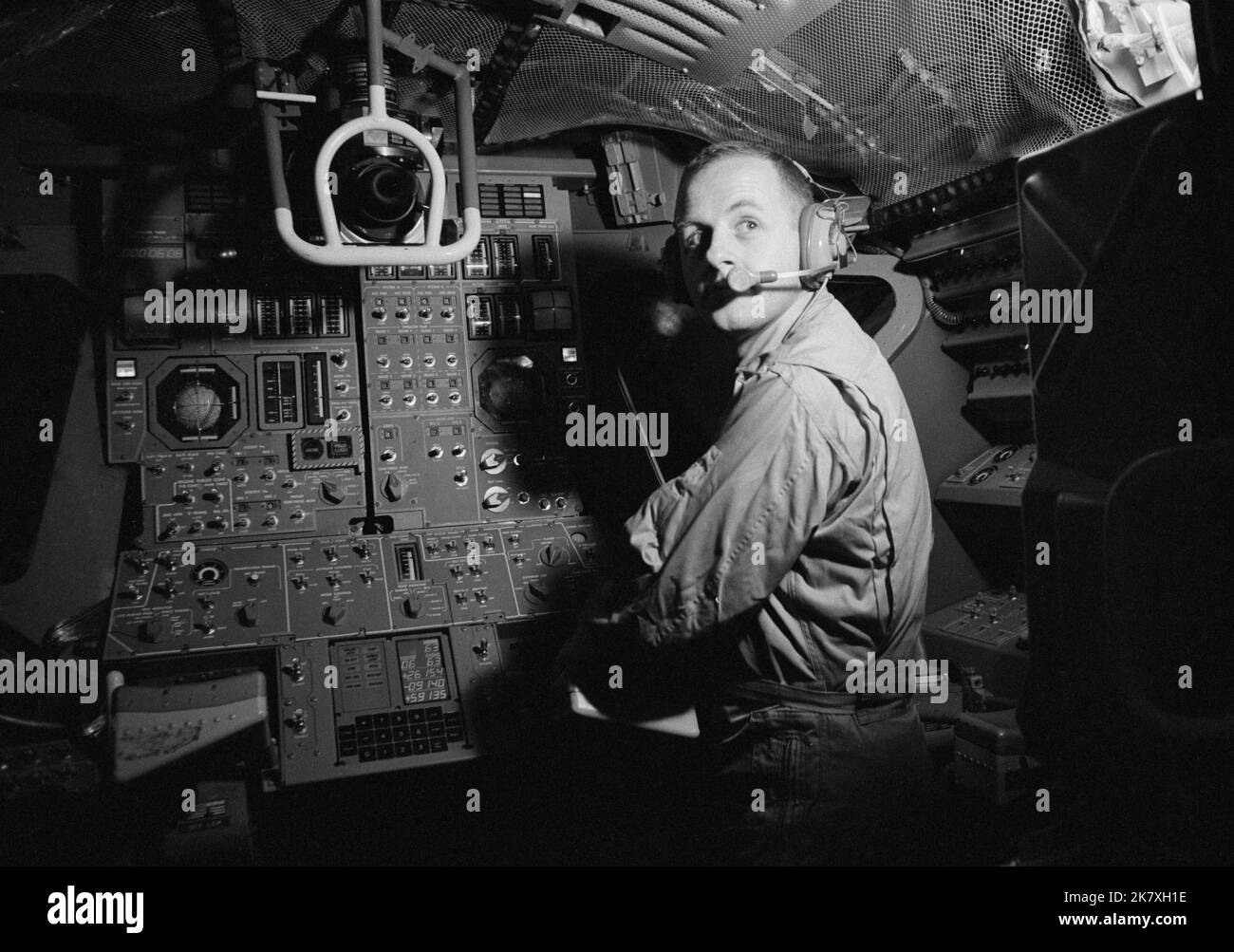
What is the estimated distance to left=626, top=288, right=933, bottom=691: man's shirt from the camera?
5.65 feet

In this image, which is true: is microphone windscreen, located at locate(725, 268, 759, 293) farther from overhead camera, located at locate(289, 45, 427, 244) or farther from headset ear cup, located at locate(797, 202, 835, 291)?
overhead camera, located at locate(289, 45, 427, 244)

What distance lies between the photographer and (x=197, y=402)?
2.58 m

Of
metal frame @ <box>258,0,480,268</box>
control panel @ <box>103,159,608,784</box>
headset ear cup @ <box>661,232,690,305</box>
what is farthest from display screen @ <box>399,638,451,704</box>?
headset ear cup @ <box>661,232,690,305</box>

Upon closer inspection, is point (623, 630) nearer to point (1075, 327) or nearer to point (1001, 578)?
point (1075, 327)

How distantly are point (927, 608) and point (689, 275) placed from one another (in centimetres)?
161

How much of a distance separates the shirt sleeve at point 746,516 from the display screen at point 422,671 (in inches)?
32.8

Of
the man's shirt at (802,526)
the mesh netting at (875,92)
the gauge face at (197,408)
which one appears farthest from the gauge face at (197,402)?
the man's shirt at (802,526)

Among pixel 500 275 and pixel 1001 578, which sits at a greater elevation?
pixel 500 275

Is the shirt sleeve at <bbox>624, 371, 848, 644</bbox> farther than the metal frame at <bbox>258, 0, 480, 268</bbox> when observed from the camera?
No

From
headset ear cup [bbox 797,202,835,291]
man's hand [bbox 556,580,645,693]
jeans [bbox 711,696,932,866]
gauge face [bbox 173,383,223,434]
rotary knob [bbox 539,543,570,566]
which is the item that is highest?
headset ear cup [bbox 797,202,835,291]

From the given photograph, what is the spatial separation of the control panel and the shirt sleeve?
33.9 inches

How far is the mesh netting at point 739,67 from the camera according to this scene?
2023 millimetres
